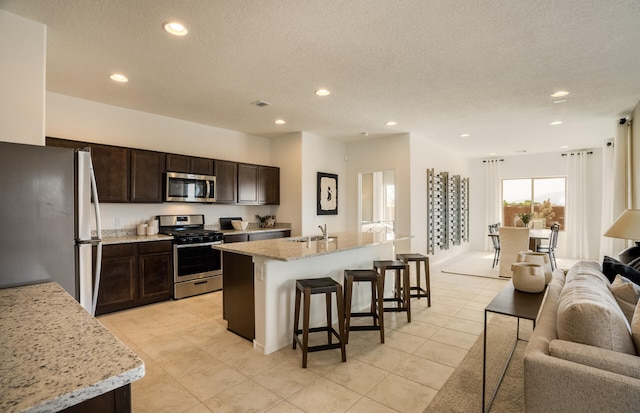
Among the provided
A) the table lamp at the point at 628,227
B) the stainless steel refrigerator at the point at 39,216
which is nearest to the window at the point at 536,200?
the table lamp at the point at 628,227

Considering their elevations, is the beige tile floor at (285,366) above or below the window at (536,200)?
below

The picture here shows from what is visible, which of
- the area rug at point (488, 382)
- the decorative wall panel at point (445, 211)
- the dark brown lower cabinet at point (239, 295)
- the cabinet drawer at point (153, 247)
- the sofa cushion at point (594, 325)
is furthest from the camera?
the decorative wall panel at point (445, 211)

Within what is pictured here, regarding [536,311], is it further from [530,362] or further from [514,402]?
[530,362]

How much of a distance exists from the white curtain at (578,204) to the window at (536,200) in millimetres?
242

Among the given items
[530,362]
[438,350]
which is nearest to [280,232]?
[438,350]

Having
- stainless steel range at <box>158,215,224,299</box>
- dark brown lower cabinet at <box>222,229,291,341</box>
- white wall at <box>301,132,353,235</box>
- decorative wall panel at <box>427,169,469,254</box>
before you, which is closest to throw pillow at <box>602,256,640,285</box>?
dark brown lower cabinet at <box>222,229,291,341</box>

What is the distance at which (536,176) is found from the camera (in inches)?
325

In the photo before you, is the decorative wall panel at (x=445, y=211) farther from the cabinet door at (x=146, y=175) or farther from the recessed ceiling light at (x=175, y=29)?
the recessed ceiling light at (x=175, y=29)

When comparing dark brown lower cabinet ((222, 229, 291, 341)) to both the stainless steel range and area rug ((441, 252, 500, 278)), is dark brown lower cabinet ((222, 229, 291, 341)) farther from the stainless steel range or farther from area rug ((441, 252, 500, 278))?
area rug ((441, 252, 500, 278))

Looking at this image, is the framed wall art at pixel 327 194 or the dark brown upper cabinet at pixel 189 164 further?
the framed wall art at pixel 327 194

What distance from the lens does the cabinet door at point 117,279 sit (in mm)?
3725

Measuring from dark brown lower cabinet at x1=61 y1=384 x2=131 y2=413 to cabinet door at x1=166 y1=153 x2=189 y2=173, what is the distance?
415cm

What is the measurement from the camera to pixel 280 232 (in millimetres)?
5801

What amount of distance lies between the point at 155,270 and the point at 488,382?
3.84 meters
